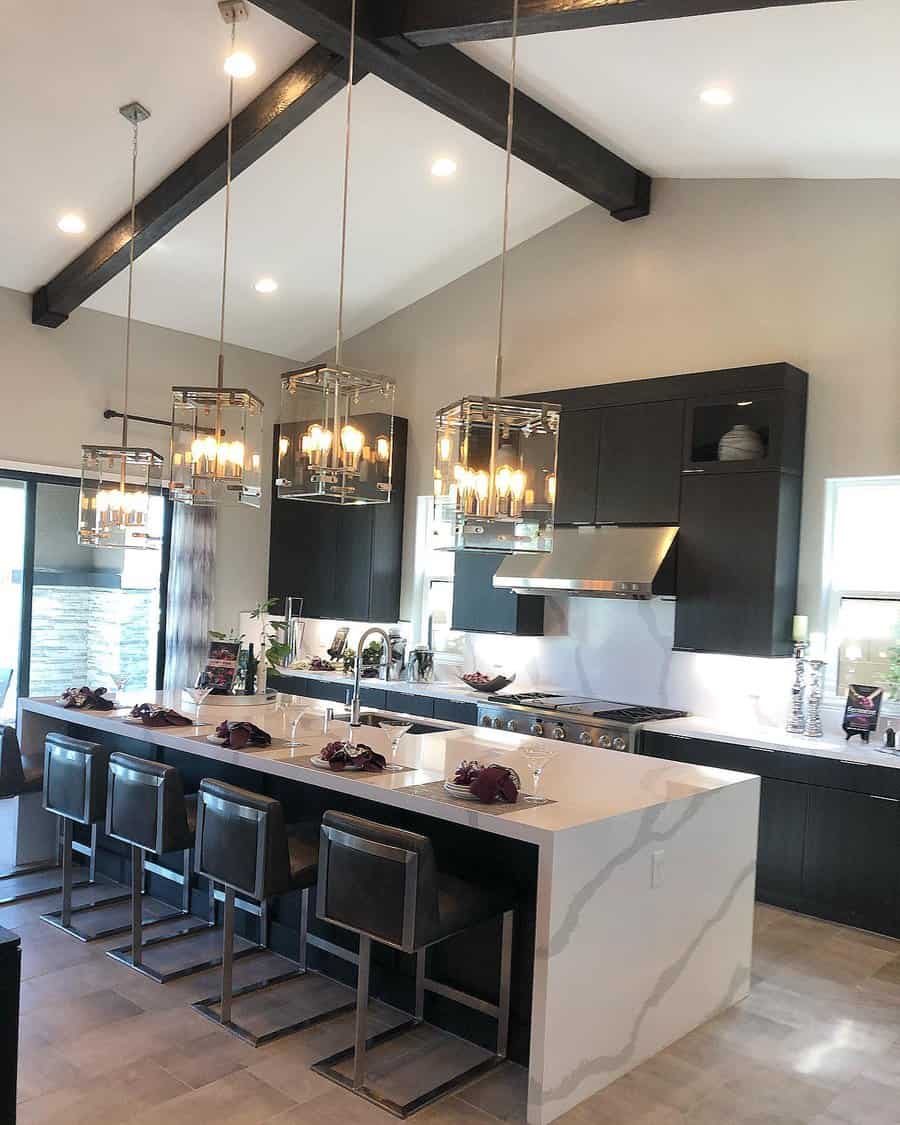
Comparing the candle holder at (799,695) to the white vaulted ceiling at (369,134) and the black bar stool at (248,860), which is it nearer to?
the white vaulted ceiling at (369,134)

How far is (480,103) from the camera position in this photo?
5.07 m

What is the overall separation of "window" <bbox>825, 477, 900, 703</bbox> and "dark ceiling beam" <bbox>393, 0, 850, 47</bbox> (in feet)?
8.63

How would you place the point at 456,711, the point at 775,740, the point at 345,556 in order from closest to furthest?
the point at 775,740 → the point at 456,711 → the point at 345,556

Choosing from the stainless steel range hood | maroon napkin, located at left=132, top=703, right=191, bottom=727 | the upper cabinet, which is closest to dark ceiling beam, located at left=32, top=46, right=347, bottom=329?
the upper cabinet

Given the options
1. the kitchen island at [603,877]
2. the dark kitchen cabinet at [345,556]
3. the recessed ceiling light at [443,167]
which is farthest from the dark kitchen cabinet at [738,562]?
the dark kitchen cabinet at [345,556]

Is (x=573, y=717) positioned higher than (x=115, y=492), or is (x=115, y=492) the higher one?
(x=115, y=492)

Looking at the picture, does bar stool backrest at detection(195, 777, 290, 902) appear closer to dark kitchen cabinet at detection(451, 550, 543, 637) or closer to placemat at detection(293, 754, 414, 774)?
placemat at detection(293, 754, 414, 774)

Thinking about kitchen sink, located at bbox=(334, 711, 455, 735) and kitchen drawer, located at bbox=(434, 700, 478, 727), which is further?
kitchen drawer, located at bbox=(434, 700, 478, 727)

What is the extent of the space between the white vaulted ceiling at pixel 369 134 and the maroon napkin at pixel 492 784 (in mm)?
3152

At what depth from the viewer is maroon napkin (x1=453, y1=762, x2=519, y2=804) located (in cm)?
304

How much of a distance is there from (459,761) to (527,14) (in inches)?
121

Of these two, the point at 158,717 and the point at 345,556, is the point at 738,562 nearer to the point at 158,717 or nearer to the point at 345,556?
the point at 158,717

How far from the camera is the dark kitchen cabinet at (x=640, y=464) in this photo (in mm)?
5750

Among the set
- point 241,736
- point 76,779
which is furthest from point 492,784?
point 76,779
